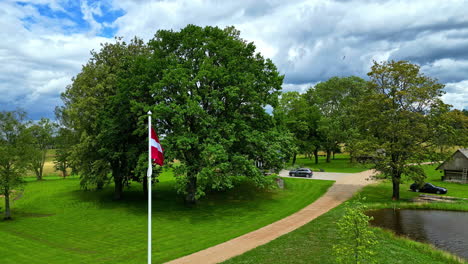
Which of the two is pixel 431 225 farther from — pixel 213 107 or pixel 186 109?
pixel 186 109

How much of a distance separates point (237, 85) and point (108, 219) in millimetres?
18216

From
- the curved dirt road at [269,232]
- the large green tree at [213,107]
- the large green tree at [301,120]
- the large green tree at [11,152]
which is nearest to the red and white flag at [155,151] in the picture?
the curved dirt road at [269,232]

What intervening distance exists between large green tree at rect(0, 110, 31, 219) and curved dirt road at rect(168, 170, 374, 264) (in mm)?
22807

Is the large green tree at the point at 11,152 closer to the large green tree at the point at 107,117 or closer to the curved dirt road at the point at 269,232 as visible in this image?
the large green tree at the point at 107,117

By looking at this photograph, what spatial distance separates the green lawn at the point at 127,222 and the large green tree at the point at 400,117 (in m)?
9.73

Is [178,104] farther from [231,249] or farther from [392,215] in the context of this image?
[392,215]

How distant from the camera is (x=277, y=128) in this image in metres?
37.8

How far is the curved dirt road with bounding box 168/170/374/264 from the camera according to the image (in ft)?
63.0

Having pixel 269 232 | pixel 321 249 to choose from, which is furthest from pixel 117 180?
pixel 321 249

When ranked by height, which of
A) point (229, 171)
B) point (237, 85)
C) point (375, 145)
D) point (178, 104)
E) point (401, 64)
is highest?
point (401, 64)

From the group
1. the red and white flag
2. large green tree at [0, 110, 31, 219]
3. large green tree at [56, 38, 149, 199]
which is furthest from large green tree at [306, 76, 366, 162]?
the red and white flag

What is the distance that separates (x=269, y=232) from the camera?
24.2 meters

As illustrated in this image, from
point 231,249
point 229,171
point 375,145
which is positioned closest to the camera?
point 231,249

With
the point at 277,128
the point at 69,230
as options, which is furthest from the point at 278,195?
the point at 69,230
